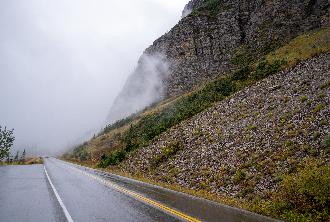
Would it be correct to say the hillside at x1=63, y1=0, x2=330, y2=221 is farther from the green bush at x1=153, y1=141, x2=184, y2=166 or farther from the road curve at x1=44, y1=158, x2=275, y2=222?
the road curve at x1=44, y1=158, x2=275, y2=222

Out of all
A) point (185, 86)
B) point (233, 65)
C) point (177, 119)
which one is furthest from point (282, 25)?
point (177, 119)

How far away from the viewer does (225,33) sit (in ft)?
206

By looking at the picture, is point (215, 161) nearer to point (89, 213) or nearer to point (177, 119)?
point (89, 213)

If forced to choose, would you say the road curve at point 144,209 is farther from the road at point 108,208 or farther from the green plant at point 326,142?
the green plant at point 326,142

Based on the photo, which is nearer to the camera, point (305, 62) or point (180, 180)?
point (180, 180)

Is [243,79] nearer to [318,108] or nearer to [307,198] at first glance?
[318,108]

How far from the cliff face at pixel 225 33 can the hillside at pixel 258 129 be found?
0.23 m

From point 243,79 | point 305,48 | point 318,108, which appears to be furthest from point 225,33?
point 318,108

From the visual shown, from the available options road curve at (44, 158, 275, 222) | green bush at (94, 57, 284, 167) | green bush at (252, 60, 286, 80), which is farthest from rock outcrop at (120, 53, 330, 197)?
road curve at (44, 158, 275, 222)

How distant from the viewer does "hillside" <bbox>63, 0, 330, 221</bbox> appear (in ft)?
53.8

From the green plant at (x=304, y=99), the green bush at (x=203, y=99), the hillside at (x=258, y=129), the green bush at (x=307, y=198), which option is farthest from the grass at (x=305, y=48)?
the green bush at (x=307, y=198)

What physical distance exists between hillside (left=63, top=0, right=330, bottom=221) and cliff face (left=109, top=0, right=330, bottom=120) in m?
0.23

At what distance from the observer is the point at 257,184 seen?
59.9 ft

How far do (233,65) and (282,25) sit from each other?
9.16 meters
